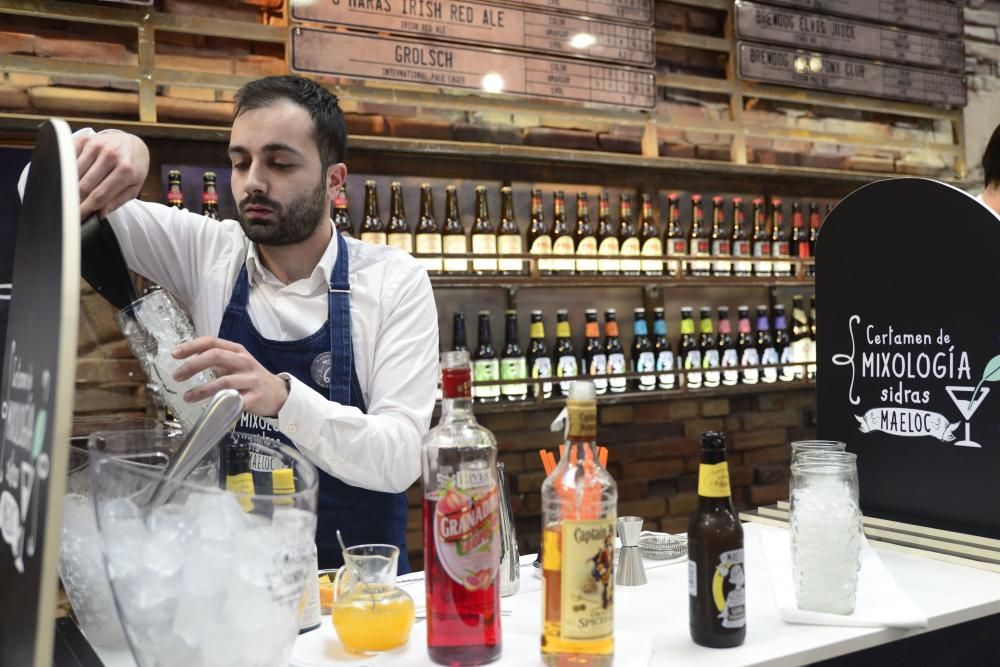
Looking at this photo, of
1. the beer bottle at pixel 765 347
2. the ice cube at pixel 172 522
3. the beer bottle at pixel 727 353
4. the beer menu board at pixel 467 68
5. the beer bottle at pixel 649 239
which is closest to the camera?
the ice cube at pixel 172 522

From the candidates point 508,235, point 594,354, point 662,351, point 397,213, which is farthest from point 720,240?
point 397,213

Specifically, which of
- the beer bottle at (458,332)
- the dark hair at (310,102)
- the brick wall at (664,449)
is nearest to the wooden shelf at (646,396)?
the brick wall at (664,449)

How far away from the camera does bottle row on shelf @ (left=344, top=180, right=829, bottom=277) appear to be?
10.4 feet

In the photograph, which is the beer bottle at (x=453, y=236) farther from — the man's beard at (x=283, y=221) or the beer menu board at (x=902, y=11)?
the beer menu board at (x=902, y=11)

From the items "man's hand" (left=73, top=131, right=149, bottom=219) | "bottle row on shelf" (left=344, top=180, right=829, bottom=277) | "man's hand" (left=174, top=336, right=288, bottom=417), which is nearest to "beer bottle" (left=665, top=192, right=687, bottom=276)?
"bottle row on shelf" (left=344, top=180, right=829, bottom=277)

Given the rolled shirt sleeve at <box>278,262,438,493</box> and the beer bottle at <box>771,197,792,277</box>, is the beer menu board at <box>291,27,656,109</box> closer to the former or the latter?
the beer bottle at <box>771,197,792,277</box>

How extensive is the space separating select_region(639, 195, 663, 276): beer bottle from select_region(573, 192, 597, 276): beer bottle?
21 centimetres

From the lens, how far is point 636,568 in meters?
1.32

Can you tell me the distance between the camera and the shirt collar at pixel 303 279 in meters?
1.78

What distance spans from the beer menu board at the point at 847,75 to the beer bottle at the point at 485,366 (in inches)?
63.7

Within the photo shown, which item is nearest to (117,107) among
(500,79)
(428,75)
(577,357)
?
(428,75)

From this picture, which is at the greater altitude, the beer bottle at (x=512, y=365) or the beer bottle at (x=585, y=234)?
the beer bottle at (x=585, y=234)

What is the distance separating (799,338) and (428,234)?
1.86 m

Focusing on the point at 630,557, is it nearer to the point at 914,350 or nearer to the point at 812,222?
the point at 914,350
